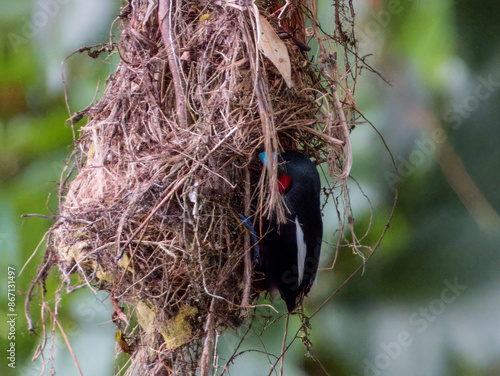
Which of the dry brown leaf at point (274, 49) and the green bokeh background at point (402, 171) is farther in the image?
the green bokeh background at point (402, 171)

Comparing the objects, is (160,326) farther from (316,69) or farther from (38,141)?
(38,141)

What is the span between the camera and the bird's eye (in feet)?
3.31

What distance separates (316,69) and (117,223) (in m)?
0.57

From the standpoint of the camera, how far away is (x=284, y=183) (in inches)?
40.0

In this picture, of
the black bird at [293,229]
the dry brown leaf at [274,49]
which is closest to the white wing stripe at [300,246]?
the black bird at [293,229]

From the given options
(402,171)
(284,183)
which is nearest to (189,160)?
(284,183)

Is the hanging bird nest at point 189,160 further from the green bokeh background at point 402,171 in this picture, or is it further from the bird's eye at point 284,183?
the green bokeh background at point 402,171

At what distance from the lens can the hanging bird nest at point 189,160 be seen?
0.92 meters

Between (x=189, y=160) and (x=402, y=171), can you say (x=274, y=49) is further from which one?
(x=402, y=171)

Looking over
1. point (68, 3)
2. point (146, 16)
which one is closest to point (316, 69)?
point (146, 16)

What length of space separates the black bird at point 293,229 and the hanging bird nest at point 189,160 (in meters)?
0.05

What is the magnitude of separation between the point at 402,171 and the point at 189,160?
83 cm

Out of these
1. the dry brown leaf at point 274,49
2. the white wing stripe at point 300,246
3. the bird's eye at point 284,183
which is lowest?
the white wing stripe at point 300,246

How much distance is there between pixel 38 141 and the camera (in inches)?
57.4
